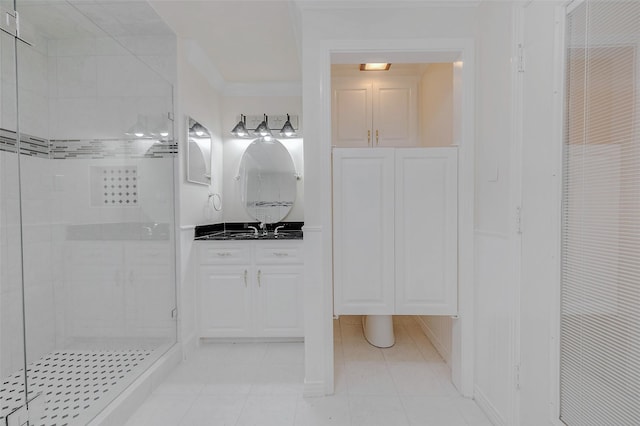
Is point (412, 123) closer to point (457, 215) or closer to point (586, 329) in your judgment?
point (457, 215)

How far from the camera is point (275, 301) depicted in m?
2.63

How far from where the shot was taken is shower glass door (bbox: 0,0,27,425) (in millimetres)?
1360

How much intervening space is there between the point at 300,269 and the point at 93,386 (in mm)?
1543

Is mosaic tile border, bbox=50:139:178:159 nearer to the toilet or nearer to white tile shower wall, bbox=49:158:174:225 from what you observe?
white tile shower wall, bbox=49:158:174:225

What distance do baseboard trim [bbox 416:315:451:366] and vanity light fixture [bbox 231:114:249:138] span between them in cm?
270

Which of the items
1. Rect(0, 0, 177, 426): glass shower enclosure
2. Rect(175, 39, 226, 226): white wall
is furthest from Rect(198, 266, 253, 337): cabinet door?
Rect(175, 39, 226, 226): white wall

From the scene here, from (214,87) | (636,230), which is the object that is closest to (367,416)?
(636,230)

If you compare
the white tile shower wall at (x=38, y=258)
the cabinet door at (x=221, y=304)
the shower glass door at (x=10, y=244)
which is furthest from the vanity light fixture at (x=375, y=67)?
the white tile shower wall at (x=38, y=258)

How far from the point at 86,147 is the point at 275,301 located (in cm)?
177

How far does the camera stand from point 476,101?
186 cm

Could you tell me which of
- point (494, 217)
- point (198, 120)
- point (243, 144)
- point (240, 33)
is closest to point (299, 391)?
point (494, 217)

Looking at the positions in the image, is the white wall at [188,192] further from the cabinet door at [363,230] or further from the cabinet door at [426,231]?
the cabinet door at [426,231]

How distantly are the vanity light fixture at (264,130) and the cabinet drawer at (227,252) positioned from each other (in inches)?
51.8

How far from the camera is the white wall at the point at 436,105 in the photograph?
2.29m
